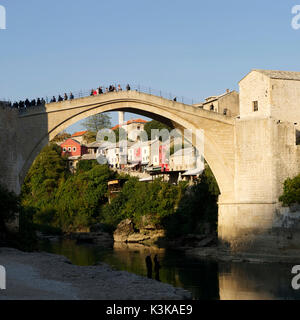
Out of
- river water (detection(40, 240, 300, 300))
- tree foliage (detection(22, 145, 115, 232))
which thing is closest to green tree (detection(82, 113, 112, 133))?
tree foliage (detection(22, 145, 115, 232))

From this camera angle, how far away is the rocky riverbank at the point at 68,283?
1385 centimetres

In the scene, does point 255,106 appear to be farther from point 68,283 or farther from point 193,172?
point 68,283

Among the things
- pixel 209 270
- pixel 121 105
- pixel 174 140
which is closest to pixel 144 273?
pixel 209 270

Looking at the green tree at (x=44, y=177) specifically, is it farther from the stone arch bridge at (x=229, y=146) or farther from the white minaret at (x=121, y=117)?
the white minaret at (x=121, y=117)

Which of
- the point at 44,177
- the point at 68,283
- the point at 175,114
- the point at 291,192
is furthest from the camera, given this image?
the point at 44,177

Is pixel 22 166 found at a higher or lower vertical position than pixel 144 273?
higher

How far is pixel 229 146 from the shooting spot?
1117 inches

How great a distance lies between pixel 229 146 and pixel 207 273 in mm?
7309

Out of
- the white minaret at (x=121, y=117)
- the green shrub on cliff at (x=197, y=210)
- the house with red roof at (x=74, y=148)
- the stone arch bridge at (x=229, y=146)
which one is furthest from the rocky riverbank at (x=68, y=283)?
the white minaret at (x=121, y=117)

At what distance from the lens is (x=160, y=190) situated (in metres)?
38.8

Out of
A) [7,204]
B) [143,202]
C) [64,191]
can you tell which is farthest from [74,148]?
[7,204]

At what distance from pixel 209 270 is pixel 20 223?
771 centimetres
